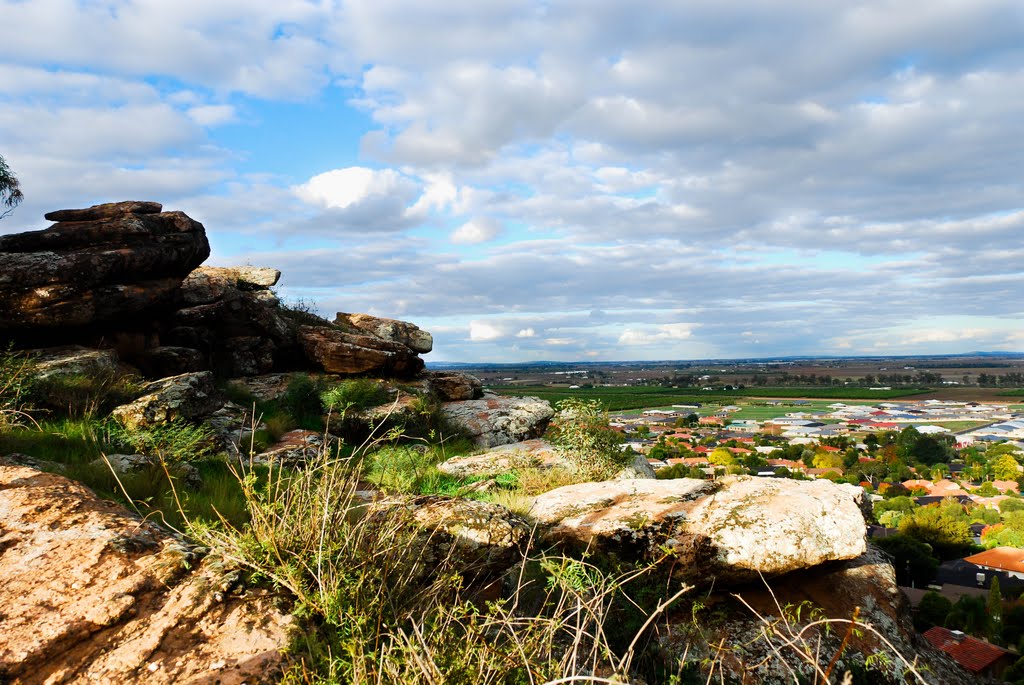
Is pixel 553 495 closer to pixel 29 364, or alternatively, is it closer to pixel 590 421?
pixel 590 421

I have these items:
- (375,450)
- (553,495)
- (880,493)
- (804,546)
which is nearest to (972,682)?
(804,546)

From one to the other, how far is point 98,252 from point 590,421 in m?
12.6

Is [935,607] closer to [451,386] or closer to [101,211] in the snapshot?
[451,386]

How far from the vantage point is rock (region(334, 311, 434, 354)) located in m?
21.6

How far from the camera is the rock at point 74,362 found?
39.2ft

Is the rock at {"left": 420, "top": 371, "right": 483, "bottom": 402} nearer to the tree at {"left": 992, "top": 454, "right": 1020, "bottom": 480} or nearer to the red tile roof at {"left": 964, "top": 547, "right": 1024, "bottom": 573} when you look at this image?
the red tile roof at {"left": 964, "top": 547, "right": 1024, "bottom": 573}

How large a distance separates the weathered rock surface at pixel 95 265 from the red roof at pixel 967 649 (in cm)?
3629

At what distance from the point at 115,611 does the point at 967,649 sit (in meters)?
39.9

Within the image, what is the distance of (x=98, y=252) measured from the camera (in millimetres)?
14430

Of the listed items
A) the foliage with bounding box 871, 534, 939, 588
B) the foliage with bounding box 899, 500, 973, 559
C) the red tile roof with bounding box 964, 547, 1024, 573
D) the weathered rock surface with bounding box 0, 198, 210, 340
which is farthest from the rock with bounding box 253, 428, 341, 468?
the foliage with bounding box 899, 500, 973, 559

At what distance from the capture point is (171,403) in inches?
431

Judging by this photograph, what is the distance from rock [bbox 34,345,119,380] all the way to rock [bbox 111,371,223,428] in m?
1.38

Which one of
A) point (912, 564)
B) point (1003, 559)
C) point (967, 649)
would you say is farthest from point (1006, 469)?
point (967, 649)

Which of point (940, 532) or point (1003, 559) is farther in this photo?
point (940, 532)
